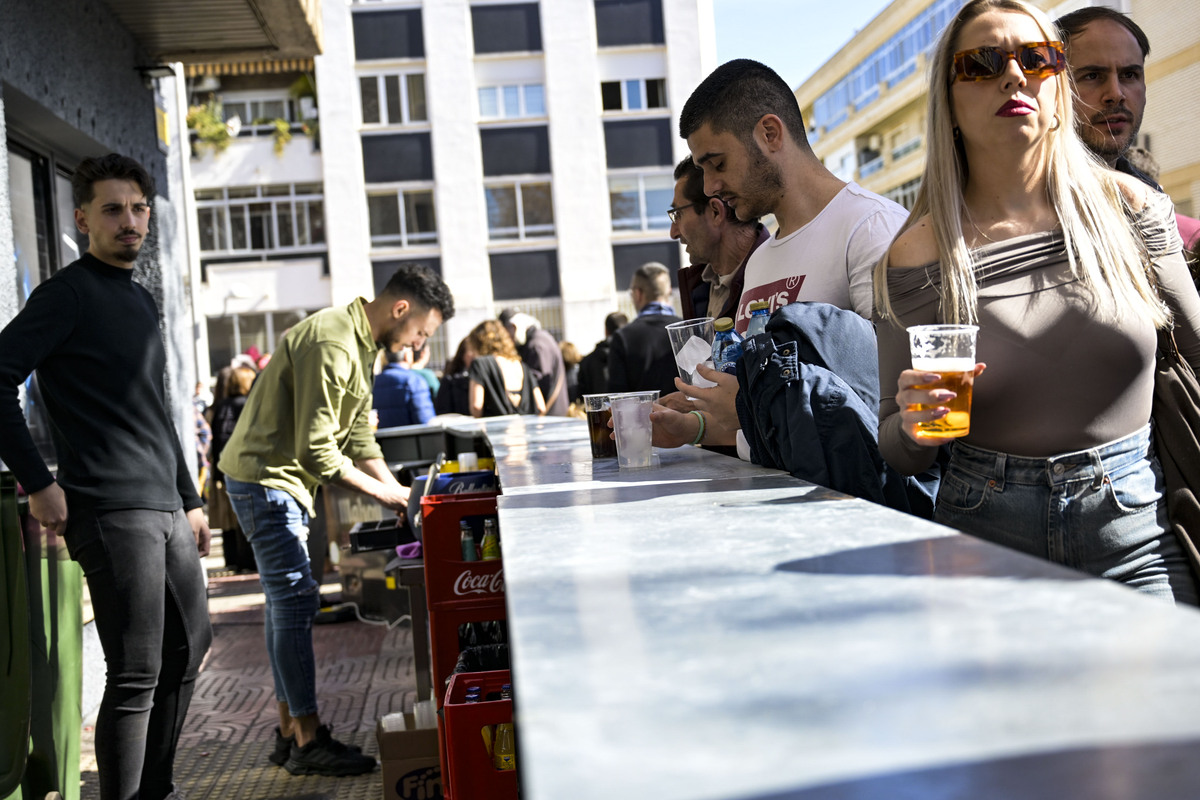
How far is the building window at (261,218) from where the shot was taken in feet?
102

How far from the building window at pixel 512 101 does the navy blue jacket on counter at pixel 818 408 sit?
99.6 ft

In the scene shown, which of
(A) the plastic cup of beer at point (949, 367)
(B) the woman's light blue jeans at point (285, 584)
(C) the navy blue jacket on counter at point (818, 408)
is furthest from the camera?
(B) the woman's light blue jeans at point (285, 584)

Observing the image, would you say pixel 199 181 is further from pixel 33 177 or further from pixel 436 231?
pixel 33 177

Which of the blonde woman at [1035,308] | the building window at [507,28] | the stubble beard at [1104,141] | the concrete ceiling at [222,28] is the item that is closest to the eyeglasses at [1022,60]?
the blonde woman at [1035,308]

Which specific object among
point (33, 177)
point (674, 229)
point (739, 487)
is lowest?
point (739, 487)

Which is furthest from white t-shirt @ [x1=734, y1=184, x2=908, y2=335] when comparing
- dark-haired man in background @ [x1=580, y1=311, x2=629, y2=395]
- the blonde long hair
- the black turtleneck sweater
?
dark-haired man in background @ [x1=580, y1=311, x2=629, y2=395]

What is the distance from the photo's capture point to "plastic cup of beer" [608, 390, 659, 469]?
2770 mm

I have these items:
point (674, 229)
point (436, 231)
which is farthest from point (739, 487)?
point (436, 231)

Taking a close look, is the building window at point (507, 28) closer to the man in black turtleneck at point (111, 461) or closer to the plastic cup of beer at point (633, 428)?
the man in black turtleneck at point (111, 461)

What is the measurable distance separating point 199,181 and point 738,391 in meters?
31.4

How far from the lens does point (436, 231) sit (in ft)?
103

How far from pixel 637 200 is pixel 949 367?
3025 cm

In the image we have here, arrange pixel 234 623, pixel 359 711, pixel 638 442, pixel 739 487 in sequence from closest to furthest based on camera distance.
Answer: pixel 739 487
pixel 638 442
pixel 359 711
pixel 234 623

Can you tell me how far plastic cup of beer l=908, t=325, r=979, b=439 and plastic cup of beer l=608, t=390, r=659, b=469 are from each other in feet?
3.24
